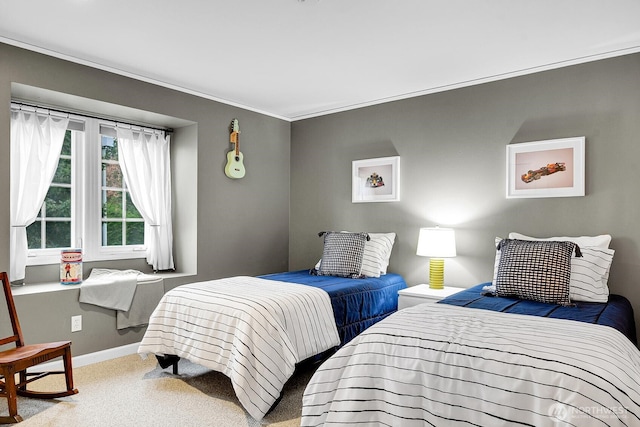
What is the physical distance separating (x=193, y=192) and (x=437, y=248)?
97.5 inches

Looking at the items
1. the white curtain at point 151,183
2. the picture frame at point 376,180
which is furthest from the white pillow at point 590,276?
the white curtain at point 151,183

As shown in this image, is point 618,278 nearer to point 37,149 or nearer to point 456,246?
point 456,246

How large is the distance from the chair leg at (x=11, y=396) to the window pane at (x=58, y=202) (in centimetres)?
170

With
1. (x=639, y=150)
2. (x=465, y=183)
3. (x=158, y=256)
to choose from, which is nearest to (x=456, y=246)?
(x=465, y=183)

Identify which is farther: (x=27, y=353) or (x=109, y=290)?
(x=109, y=290)

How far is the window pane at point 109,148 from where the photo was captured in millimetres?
4023

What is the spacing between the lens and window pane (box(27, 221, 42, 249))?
3.54 meters

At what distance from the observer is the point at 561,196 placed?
11.0ft

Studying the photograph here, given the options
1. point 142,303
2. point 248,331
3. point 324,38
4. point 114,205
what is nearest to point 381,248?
point 248,331

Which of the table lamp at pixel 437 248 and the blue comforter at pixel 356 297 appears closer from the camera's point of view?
the blue comforter at pixel 356 297

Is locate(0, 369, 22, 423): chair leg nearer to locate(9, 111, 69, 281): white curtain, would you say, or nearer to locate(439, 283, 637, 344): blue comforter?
locate(9, 111, 69, 281): white curtain

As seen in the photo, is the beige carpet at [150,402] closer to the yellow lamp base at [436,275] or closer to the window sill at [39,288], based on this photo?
the window sill at [39,288]

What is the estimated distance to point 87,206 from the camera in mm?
3863

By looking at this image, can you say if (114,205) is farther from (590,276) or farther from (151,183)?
(590,276)
